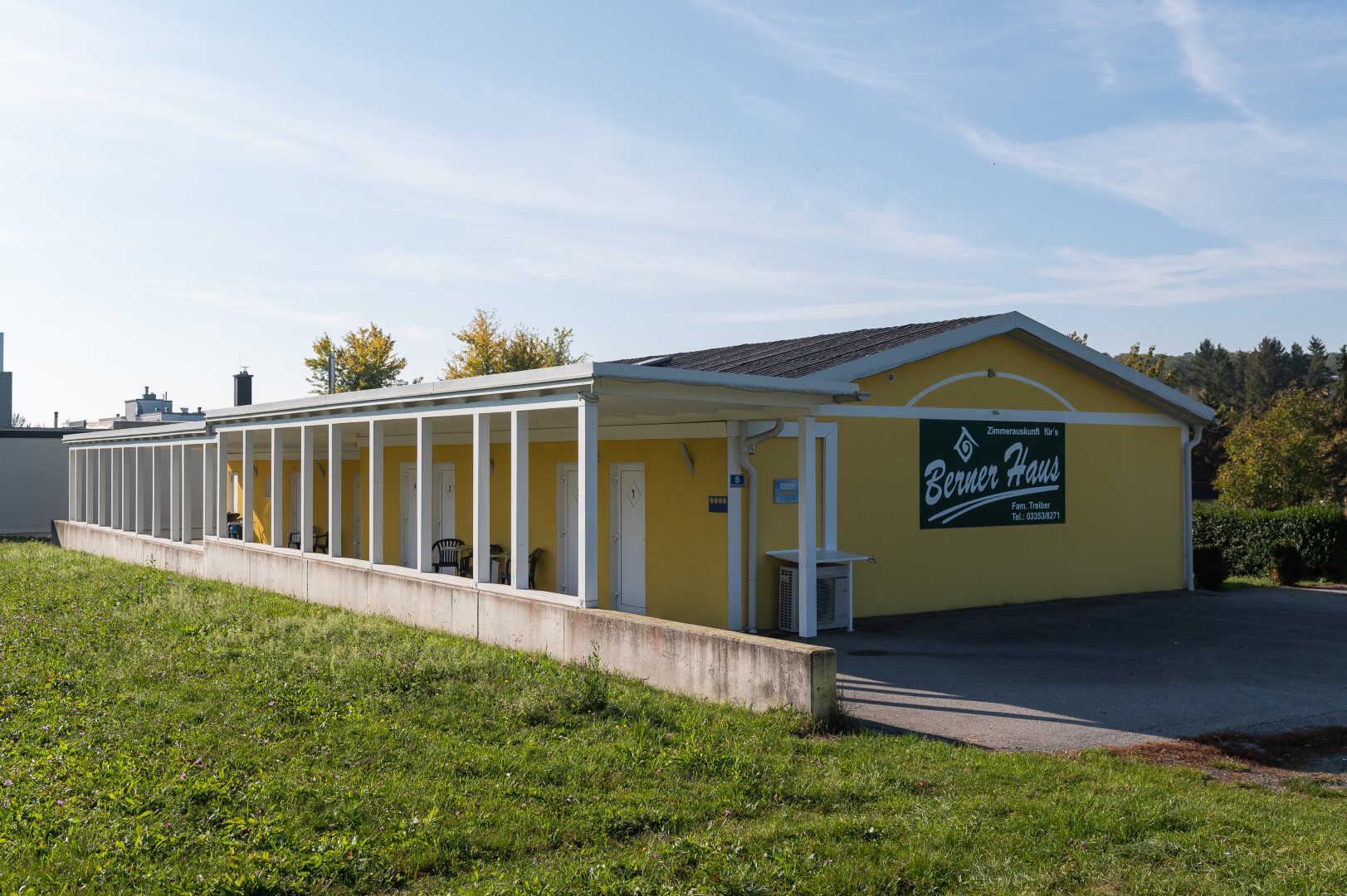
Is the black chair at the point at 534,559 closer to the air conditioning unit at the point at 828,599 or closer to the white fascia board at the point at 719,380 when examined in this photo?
the air conditioning unit at the point at 828,599

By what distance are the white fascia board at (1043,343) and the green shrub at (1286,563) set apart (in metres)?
3.94

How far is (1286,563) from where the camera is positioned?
20844 mm

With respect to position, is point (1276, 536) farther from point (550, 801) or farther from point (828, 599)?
point (550, 801)

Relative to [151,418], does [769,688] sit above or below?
below

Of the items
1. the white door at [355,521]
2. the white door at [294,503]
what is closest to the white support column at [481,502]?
the white door at [355,521]

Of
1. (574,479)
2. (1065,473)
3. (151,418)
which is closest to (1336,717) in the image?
(1065,473)

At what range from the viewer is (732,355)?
19203 mm

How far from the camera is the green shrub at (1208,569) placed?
19172 millimetres

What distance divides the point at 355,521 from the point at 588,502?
50.1 ft

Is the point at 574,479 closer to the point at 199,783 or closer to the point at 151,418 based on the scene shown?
the point at 199,783

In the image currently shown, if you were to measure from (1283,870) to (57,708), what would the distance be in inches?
326

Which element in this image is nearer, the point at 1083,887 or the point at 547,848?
the point at 1083,887

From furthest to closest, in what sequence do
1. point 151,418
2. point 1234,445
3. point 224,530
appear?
1. point 151,418
2. point 1234,445
3. point 224,530

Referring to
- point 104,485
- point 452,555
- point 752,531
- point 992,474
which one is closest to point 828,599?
point 752,531
